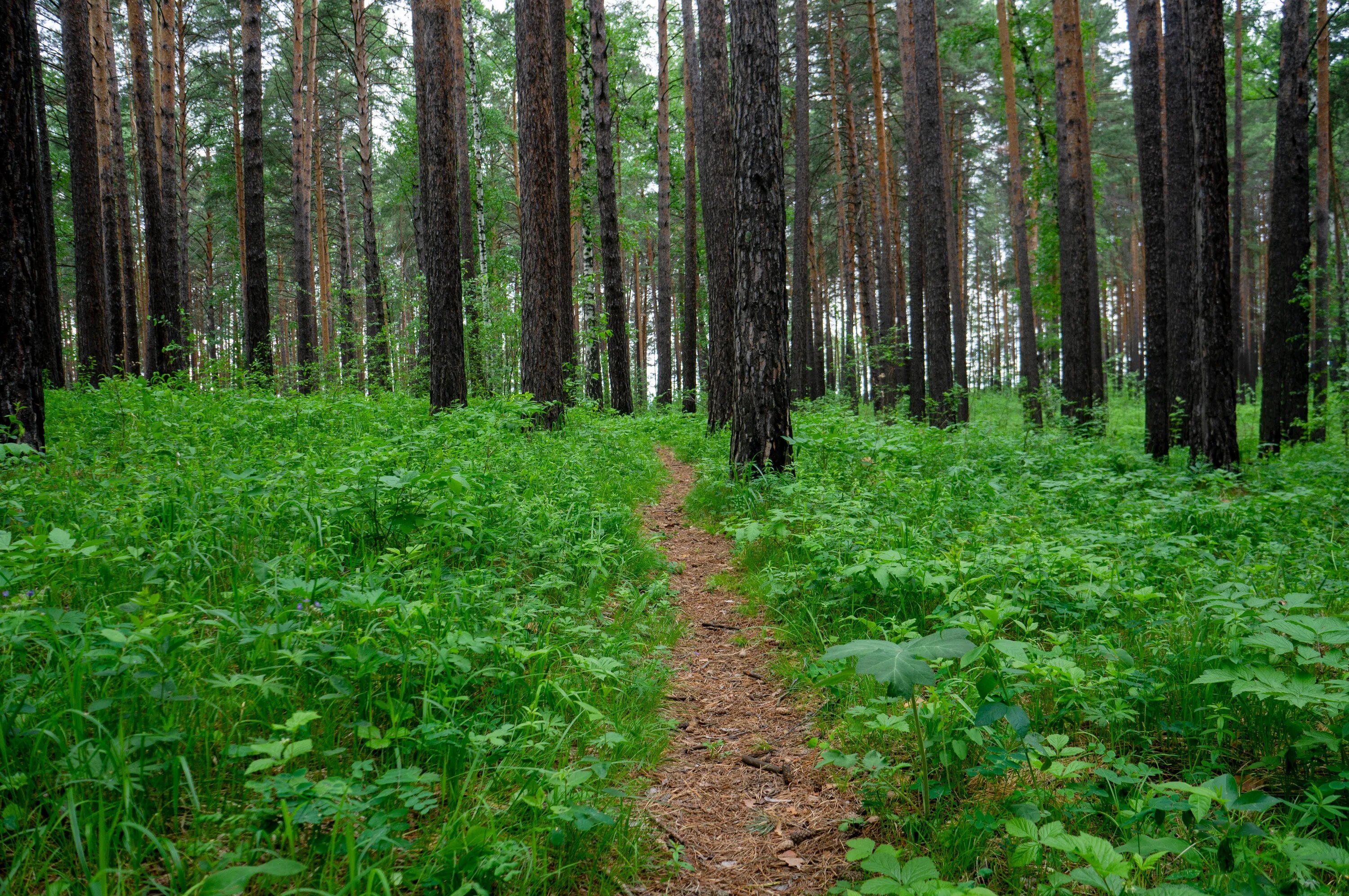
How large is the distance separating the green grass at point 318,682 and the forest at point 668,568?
0.8 inches

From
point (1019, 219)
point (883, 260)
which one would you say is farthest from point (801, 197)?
point (1019, 219)

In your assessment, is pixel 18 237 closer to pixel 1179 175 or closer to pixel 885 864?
pixel 885 864

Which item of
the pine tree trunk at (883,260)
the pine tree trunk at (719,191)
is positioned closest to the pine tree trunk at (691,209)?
the pine tree trunk at (883,260)

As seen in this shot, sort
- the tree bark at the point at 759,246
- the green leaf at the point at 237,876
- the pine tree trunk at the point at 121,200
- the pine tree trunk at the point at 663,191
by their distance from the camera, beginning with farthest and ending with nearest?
the pine tree trunk at the point at 663,191
the pine tree trunk at the point at 121,200
the tree bark at the point at 759,246
the green leaf at the point at 237,876

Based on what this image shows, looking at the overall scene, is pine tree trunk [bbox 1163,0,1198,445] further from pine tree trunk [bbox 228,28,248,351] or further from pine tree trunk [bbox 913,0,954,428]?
pine tree trunk [bbox 228,28,248,351]

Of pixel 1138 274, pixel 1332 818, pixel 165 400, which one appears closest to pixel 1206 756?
pixel 1332 818

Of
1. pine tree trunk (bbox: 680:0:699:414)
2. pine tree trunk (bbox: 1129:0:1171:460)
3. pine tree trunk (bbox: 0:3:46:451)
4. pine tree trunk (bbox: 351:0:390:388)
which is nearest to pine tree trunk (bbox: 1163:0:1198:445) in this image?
pine tree trunk (bbox: 1129:0:1171:460)

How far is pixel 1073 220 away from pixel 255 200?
614 inches

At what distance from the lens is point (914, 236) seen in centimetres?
1641

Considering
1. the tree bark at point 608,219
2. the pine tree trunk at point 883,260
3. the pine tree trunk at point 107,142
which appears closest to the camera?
the tree bark at point 608,219

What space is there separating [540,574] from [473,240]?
18.5 meters

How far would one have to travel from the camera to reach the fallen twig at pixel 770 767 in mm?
2678

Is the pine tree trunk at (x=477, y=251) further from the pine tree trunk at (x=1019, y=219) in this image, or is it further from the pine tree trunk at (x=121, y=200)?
the pine tree trunk at (x=1019, y=219)

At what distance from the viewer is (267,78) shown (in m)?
24.5
